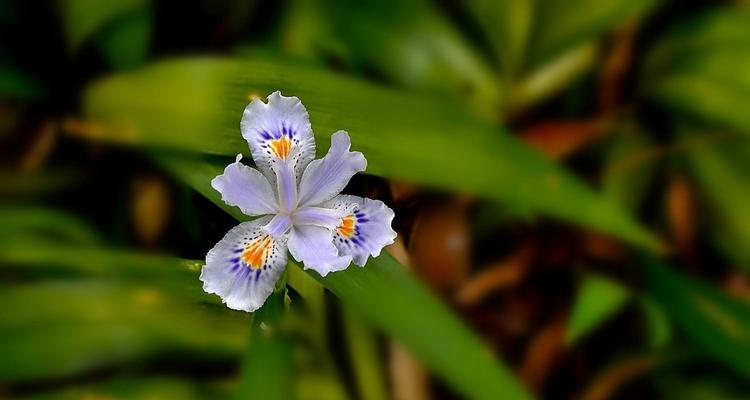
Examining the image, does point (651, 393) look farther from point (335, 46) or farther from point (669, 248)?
point (335, 46)

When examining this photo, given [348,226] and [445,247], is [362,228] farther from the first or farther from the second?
[445,247]

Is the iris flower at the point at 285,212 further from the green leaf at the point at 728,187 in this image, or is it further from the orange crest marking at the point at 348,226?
the green leaf at the point at 728,187

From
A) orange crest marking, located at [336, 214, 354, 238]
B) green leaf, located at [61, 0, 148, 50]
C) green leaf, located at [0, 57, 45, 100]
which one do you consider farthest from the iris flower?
green leaf, located at [0, 57, 45, 100]

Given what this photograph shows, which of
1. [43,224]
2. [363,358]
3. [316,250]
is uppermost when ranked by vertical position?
[43,224]

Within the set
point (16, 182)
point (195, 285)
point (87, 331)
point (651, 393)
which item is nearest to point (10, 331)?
point (87, 331)

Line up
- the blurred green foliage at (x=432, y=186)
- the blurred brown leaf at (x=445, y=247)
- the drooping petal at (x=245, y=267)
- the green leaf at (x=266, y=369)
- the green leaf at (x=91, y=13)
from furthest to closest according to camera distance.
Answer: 1. the blurred brown leaf at (x=445, y=247)
2. the green leaf at (x=91, y=13)
3. the blurred green foliage at (x=432, y=186)
4. the green leaf at (x=266, y=369)
5. the drooping petal at (x=245, y=267)

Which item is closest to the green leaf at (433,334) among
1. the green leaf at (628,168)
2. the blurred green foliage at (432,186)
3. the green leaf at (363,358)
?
the blurred green foliage at (432,186)

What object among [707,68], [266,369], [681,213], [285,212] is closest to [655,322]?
[681,213]
